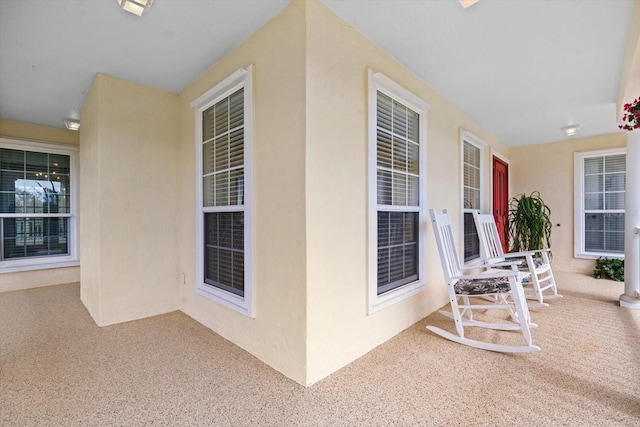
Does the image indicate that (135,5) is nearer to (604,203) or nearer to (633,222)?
(633,222)

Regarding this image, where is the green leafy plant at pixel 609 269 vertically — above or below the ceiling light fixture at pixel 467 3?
below

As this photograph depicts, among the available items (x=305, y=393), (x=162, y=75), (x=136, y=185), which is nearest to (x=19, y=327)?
(x=136, y=185)

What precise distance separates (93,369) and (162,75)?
7.95 ft

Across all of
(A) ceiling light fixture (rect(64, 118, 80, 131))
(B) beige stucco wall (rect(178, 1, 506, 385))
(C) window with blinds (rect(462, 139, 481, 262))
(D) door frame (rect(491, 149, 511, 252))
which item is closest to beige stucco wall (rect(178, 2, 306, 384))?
(B) beige stucco wall (rect(178, 1, 506, 385))

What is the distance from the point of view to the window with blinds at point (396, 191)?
248 centimetres

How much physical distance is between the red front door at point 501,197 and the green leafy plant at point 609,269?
1.34m

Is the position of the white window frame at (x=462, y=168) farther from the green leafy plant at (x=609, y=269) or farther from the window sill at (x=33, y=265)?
the window sill at (x=33, y=265)

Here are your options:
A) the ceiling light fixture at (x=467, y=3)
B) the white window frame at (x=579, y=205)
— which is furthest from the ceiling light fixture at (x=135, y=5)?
the white window frame at (x=579, y=205)

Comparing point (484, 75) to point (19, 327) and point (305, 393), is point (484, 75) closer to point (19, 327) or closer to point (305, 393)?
point (305, 393)

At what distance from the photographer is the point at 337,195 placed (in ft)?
6.52

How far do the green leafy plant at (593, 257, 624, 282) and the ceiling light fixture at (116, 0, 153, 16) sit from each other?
645cm

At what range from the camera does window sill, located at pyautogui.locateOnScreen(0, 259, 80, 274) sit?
4035 millimetres

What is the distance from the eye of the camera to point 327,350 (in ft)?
6.29

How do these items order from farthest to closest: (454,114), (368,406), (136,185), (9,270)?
(9,270) → (454,114) → (136,185) → (368,406)
